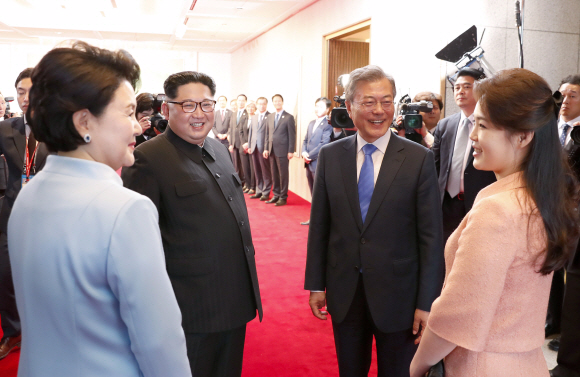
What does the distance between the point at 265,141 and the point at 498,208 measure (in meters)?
7.81

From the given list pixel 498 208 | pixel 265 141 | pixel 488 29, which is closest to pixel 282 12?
pixel 265 141

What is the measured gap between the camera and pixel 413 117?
9.93ft

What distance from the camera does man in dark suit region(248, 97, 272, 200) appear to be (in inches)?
351

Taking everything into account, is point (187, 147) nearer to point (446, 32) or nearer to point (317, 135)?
point (446, 32)

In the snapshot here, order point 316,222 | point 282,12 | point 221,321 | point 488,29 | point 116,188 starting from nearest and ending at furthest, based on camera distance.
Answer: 1. point 116,188
2. point 221,321
3. point 316,222
4. point 488,29
5. point 282,12

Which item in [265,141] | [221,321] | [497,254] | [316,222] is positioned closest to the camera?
[497,254]

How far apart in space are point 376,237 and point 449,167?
1788 mm

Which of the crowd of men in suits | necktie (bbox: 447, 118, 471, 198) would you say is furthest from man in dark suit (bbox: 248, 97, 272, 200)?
the crowd of men in suits

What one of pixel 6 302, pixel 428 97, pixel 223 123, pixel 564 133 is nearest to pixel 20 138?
pixel 6 302

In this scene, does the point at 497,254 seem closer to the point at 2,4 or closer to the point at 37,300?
the point at 37,300

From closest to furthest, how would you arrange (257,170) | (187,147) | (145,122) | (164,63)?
(187,147), (145,122), (257,170), (164,63)

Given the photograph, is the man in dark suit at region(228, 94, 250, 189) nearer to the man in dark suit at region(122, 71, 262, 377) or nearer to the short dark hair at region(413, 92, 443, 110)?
the short dark hair at region(413, 92, 443, 110)

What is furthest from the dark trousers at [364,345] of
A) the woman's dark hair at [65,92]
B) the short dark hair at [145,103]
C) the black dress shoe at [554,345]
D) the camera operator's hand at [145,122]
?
the short dark hair at [145,103]

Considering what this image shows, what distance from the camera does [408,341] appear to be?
1848 mm
